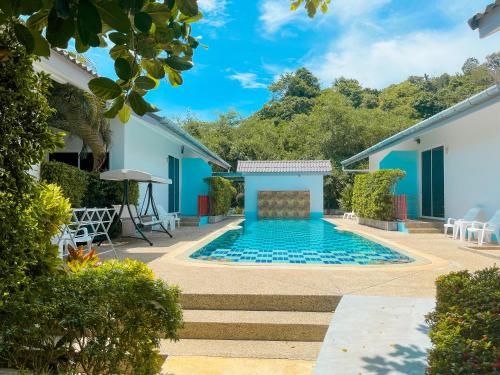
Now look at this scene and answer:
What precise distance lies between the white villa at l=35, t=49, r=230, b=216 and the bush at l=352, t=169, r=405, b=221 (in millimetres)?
7732

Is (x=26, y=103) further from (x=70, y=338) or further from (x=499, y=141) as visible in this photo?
(x=499, y=141)

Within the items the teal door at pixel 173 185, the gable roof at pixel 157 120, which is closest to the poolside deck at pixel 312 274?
the gable roof at pixel 157 120

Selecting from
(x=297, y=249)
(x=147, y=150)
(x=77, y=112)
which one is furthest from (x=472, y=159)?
(x=77, y=112)

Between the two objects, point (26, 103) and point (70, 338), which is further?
point (26, 103)

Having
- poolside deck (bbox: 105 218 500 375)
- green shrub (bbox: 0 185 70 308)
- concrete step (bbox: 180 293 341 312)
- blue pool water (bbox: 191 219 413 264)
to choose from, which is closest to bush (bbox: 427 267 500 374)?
poolside deck (bbox: 105 218 500 375)

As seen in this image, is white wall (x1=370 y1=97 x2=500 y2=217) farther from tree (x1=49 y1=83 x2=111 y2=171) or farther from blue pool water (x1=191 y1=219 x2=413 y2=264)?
tree (x1=49 y1=83 x2=111 y2=171)

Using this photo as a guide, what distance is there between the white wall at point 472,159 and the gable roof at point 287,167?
26.5ft

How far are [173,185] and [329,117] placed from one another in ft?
54.3

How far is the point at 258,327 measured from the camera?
475 centimetres

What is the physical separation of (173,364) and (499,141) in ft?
37.5

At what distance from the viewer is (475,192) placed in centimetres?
1329

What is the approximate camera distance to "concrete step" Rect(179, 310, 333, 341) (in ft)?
15.4

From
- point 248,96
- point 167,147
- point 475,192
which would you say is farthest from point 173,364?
point 248,96

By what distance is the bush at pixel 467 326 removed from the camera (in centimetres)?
218
